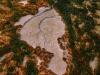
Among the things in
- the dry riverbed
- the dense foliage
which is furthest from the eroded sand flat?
the dense foliage

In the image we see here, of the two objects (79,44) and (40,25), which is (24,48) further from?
(79,44)

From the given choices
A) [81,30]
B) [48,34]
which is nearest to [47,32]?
[48,34]

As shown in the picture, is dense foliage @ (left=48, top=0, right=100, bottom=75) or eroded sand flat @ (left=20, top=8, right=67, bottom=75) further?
dense foliage @ (left=48, top=0, right=100, bottom=75)

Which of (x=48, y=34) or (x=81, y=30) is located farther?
(x=81, y=30)

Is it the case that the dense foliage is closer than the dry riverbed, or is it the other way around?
the dry riverbed

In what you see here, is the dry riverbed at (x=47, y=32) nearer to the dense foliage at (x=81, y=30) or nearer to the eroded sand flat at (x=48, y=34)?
the eroded sand flat at (x=48, y=34)

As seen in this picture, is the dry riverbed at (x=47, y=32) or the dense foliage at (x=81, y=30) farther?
the dense foliage at (x=81, y=30)

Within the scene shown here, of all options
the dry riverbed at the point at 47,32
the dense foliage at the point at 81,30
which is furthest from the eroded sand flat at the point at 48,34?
the dense foliage at the point at 81,30

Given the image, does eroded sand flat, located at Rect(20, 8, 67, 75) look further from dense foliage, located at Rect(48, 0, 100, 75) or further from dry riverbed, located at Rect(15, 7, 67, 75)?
dense foliage, located at Rect(48, 0, 100, 75)

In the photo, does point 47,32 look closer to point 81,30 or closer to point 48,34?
point 48,34
